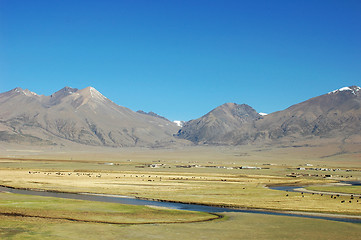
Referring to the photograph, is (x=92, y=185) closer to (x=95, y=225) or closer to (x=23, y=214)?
(x=23, y=214)

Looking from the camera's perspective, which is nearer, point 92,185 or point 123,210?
point 123,210

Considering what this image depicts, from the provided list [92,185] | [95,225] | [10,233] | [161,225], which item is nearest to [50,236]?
[10,233]

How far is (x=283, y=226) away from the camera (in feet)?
125

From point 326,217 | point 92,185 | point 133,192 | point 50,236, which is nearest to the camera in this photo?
point 50,236

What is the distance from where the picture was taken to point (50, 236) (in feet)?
105

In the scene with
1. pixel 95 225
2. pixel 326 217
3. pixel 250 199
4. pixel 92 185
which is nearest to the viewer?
pixel 95 225

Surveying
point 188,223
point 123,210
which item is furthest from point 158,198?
point 188,223

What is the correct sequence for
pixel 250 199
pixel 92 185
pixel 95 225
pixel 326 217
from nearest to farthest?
pixel 95 225 < pixel 326 217 < pixel 250 199 < pixel 92 185

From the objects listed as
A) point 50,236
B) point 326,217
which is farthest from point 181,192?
point 50,236

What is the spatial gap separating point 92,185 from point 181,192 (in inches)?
745

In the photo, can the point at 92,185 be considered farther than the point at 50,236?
Yes

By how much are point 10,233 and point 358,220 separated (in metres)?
32.8

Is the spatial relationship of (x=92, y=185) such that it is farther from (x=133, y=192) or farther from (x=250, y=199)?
(x=250, y=199)

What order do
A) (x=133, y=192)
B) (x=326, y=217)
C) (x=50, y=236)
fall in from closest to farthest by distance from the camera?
1. (x=50, y=236)
2. (x=326, y=217)
3. (x=133, y=192)
